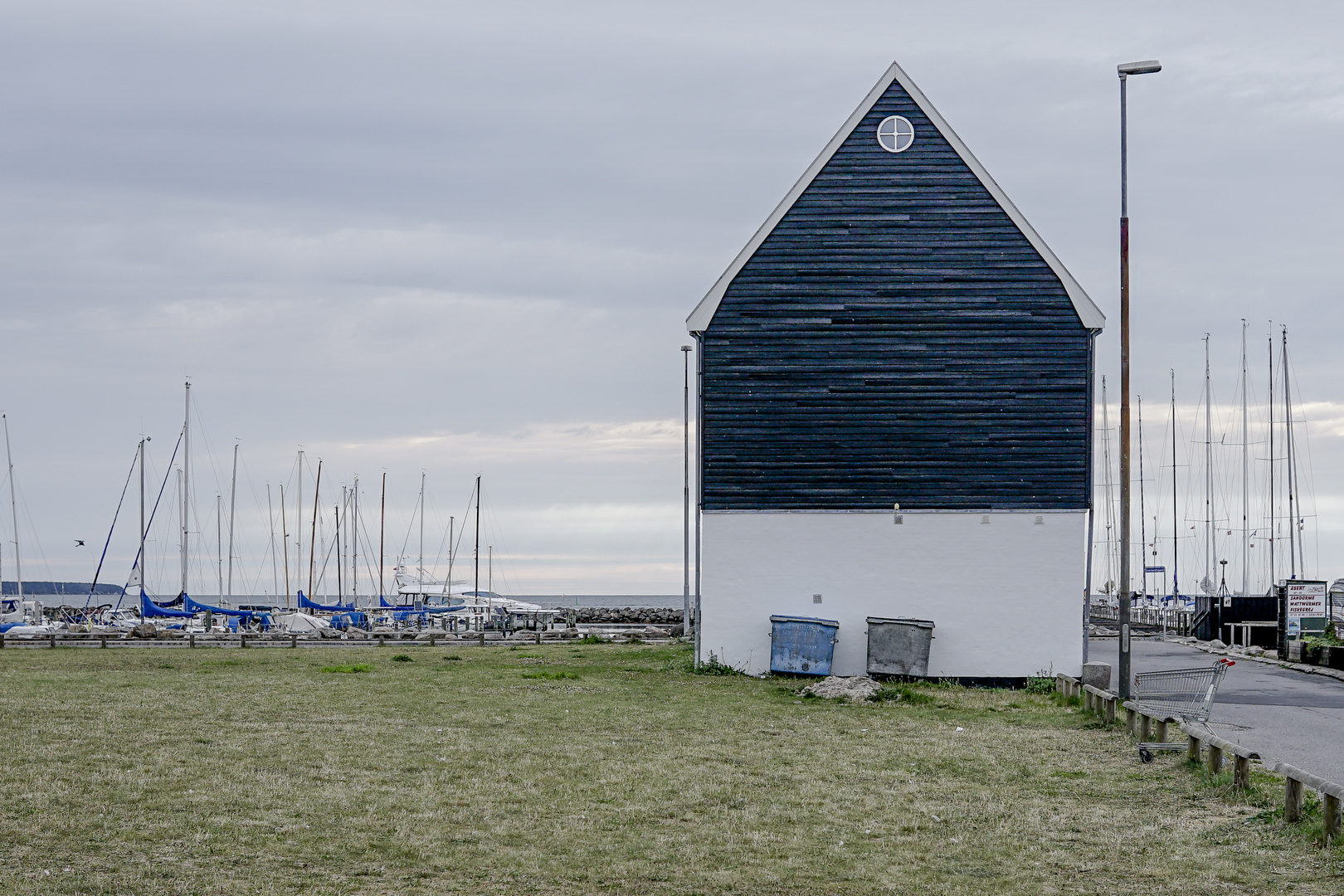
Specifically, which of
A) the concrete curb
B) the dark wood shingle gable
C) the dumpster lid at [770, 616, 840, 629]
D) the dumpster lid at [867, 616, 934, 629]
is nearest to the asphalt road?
the concrete curb

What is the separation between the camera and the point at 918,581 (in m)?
28.7

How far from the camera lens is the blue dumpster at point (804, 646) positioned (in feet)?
92.6

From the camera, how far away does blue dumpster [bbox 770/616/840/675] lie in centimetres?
2822

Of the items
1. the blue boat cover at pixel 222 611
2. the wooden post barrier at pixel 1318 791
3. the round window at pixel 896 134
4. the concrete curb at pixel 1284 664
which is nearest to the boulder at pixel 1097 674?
the concrete curb at pixel 1284 664

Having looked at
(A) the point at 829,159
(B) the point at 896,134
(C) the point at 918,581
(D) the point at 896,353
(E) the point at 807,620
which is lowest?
(E) the point at 807,620

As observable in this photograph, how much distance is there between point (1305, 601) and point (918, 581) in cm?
1525

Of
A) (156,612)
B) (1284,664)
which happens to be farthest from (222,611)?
(1284,664)

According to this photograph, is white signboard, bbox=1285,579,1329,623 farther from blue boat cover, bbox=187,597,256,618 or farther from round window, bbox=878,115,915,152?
blue boat cover, bbox=187,597,256,618

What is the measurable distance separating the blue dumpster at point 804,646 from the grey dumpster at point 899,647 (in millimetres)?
927

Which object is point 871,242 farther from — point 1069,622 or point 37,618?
point 37,618

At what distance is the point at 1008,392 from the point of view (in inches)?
1129

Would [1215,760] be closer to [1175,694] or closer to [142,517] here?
[1175,694]

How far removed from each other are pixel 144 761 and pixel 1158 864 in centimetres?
1074

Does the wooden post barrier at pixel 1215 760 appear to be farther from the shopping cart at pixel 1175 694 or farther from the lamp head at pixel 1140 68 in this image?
the lamp head at pixel 1140 68
